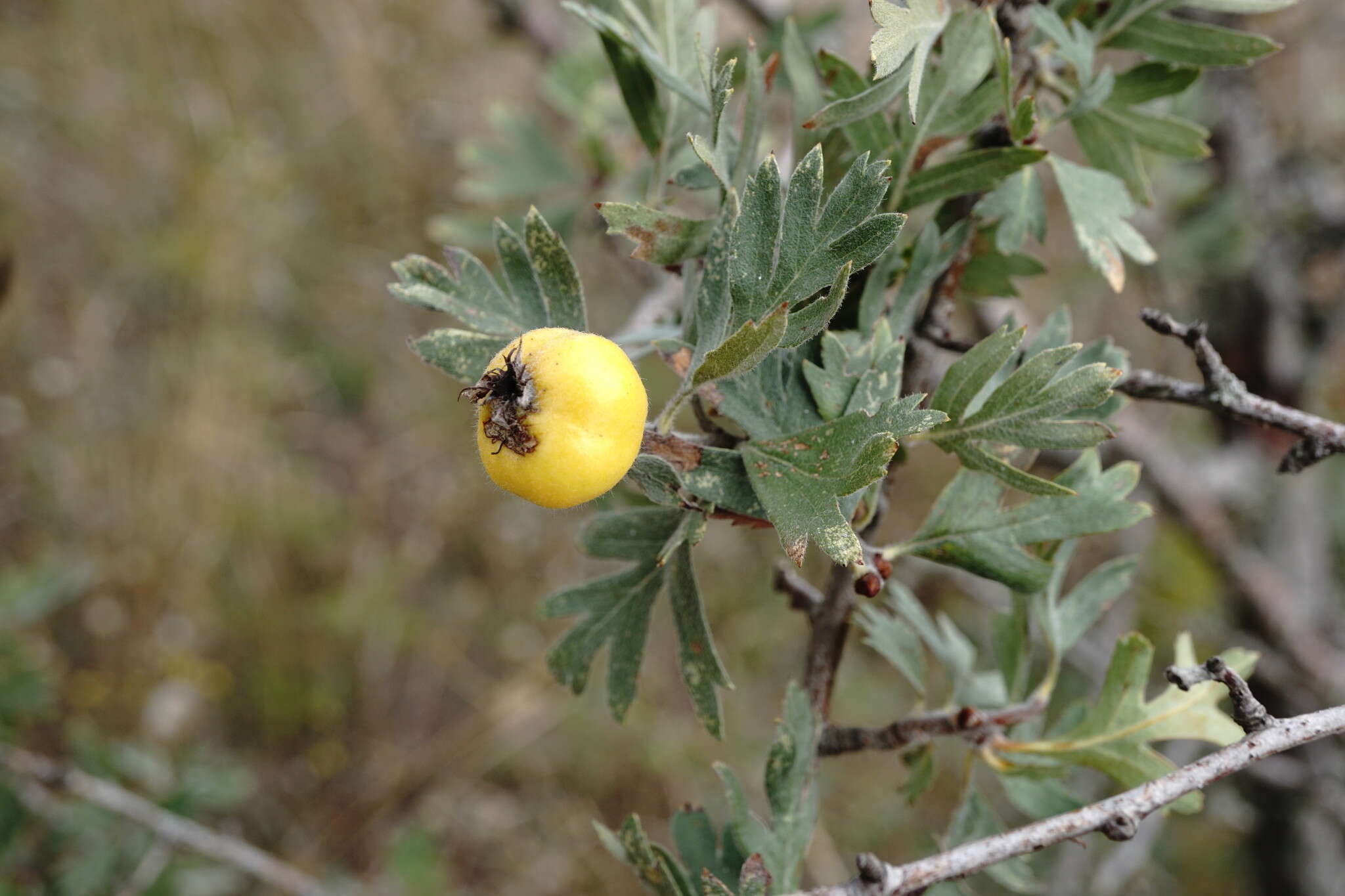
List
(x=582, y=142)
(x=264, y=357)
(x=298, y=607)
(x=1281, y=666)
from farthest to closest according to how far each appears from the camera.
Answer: (x=264, y=357)
(x=298, y=607)
(x=1281, y=666)
(x=582, y=142)

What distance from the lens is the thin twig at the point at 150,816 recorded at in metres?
2.07

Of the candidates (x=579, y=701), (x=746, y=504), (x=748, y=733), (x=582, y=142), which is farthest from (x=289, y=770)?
(x=746, y=504)

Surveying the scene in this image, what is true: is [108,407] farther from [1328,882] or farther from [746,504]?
[1328,882]

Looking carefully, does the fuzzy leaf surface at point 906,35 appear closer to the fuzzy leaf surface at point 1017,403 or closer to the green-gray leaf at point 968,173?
the green-gray leaf at point 968,173

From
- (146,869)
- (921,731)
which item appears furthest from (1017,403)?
(146,869)

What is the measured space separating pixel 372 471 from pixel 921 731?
3737 millimetres

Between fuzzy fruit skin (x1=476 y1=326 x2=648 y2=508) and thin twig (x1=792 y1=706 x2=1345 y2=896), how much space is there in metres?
0.44

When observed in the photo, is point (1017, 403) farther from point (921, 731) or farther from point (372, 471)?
point (372, 471)

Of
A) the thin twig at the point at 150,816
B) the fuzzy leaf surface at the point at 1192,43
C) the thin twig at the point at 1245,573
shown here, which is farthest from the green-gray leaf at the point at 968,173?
the thin twig at the point at 150,816

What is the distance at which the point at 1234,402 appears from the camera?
3.34ft

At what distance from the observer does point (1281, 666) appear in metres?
2.19

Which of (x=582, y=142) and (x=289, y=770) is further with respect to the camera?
(x=289, y=770)

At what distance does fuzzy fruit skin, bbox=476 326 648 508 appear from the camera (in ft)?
2.26

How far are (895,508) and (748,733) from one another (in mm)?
1387
